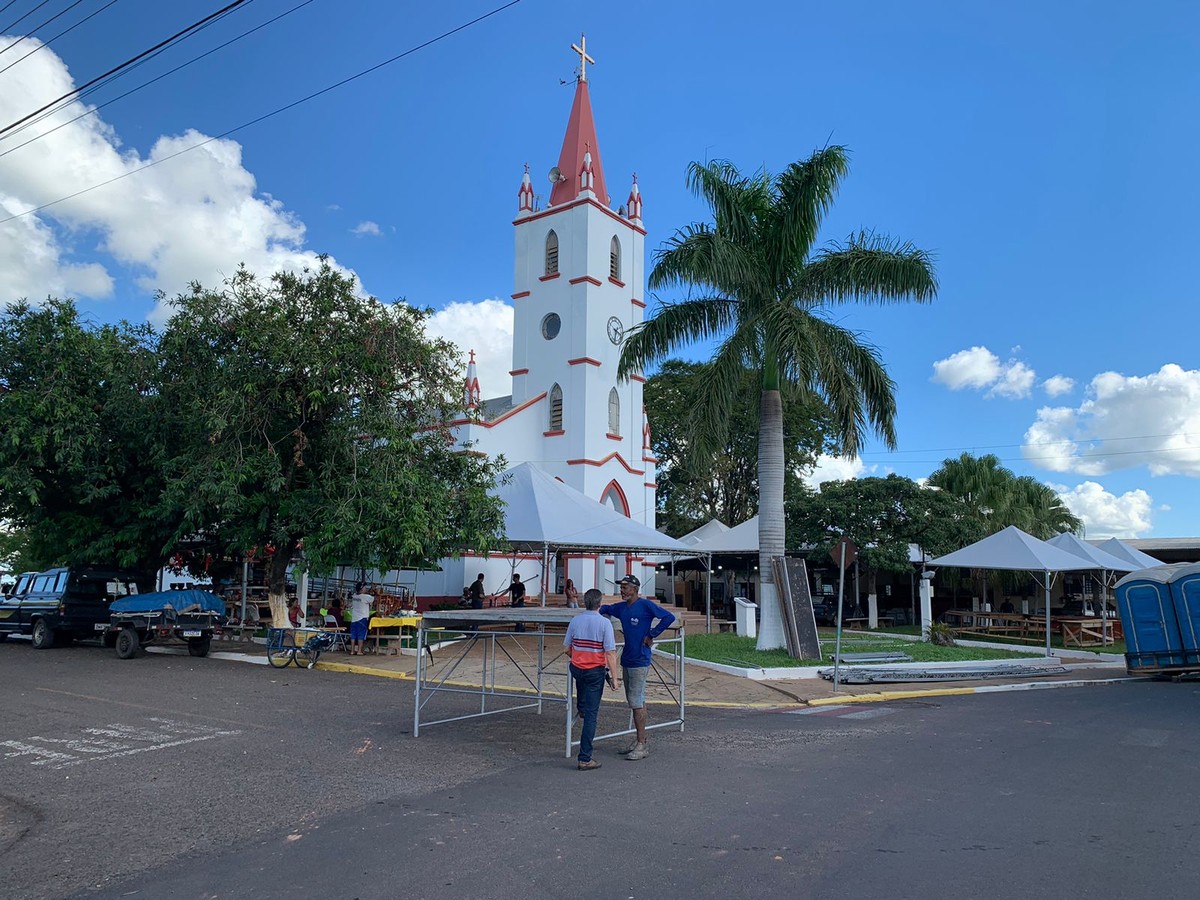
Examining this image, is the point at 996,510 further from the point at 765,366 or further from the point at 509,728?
the point at 509,728

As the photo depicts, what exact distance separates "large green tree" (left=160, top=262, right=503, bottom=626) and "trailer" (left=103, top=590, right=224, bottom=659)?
1.51 m

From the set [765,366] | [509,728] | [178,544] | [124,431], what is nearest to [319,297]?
[124,431]

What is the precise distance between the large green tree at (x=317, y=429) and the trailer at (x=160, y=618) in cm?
151

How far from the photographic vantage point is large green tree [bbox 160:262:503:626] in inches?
679

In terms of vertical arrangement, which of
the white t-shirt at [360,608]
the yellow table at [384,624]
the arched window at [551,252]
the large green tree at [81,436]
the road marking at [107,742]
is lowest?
the road marking at [107,742]

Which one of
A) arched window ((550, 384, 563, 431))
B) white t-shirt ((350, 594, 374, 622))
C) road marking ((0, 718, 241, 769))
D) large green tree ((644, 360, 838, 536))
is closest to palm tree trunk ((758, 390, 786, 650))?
white t-shirt ((350, 594, 374, 622))

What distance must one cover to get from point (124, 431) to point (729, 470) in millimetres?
28191

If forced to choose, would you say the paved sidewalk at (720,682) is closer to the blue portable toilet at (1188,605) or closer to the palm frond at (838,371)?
the blue portable toilet at (1188,605)

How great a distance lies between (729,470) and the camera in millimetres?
42625

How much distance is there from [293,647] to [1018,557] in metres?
16.8

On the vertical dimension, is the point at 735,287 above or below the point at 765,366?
above

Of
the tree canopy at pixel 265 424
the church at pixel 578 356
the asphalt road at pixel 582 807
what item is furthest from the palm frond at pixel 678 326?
the church at pixel 578 356

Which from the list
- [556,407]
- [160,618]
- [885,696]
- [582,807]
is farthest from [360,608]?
[556,407]

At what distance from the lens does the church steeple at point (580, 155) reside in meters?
→ 34.5
